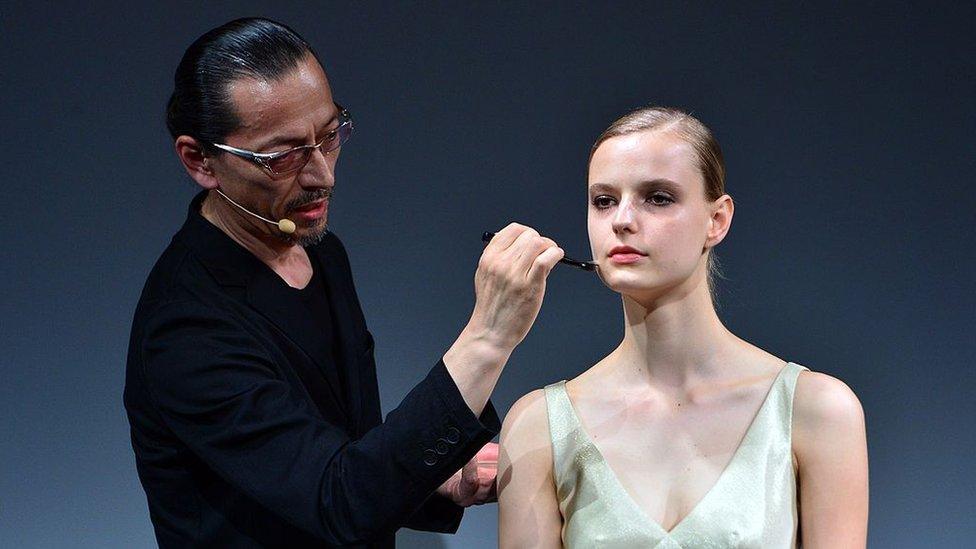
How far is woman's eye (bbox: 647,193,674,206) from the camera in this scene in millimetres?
1783

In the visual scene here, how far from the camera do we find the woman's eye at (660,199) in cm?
178

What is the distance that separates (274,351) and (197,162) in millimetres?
327

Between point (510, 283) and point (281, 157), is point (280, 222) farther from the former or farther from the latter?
point (510, 283)

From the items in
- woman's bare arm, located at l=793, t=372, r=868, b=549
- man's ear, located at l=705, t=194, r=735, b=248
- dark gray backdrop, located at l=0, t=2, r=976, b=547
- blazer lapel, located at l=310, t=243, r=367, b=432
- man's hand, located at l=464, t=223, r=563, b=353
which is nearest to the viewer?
man's hand, located at l=464, t=223, r=563, b=353

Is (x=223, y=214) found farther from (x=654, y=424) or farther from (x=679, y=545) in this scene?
(x=679, y=545)

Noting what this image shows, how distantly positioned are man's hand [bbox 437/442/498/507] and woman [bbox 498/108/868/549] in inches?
5.6

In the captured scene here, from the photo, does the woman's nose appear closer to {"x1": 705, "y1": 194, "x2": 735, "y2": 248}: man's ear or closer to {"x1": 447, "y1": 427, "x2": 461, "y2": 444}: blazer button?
{"x1": 705, "y1": 194, "x2": 735, "y2": 248}: man's ear

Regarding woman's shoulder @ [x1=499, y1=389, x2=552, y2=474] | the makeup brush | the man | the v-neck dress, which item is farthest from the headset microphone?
the v-neck dress

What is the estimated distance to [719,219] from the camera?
185cm

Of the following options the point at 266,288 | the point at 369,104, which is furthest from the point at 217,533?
the point at 369,104

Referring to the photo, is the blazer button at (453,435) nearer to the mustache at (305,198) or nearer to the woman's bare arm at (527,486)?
the woman's bare arm at (527,486)

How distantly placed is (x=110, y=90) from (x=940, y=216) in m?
1.88

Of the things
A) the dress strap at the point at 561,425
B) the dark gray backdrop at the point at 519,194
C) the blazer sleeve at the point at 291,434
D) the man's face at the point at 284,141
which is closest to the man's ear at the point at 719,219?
the dress strap at the point at 561,425

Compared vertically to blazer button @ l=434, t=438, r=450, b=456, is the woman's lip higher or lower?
higher
